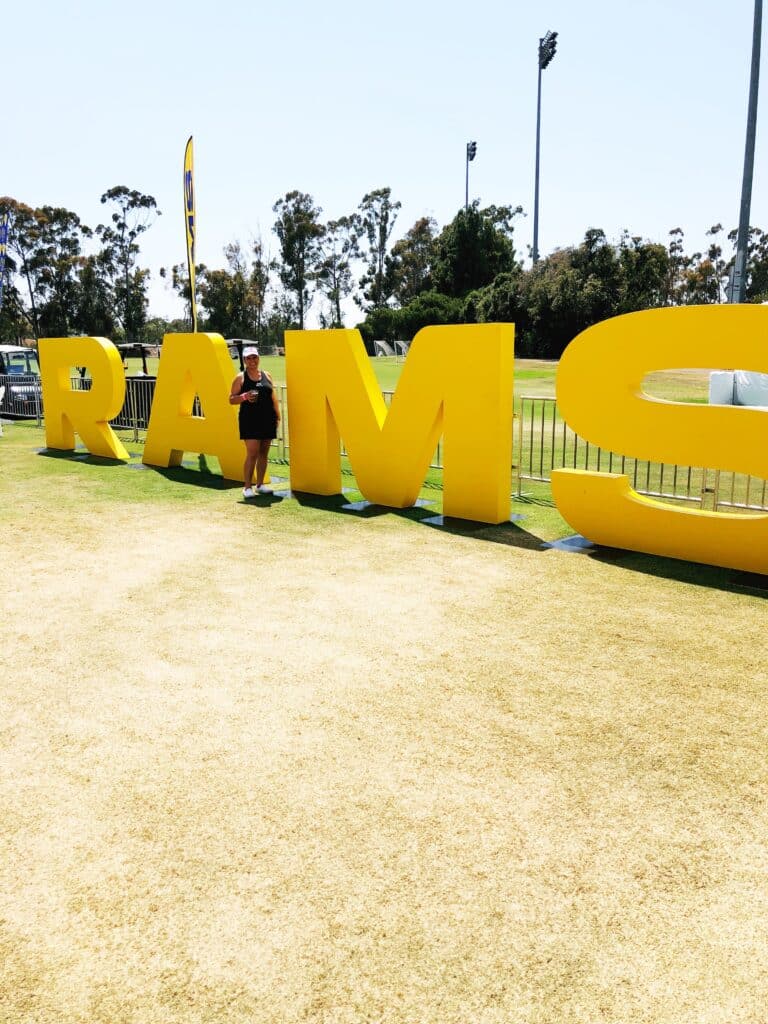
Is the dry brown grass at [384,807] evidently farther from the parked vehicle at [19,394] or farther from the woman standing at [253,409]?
the parked vehicle at [19,394]

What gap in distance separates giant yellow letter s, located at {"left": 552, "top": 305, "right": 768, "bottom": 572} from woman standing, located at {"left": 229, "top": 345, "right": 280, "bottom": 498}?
156 inches

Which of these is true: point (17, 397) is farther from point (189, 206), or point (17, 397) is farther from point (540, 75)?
point (540, 75)

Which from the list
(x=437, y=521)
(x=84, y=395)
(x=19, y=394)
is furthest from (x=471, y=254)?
(x=437, y=521)

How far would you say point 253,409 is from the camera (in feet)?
33.1

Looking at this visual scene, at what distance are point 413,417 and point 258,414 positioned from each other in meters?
2.23

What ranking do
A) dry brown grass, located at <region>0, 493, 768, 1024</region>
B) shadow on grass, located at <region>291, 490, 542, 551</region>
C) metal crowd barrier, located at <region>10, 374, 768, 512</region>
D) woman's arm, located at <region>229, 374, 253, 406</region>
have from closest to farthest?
dry brown grass, located at <region>0, 493, 768, 1024</region> → shadow on grass, located at <region>291, 490, 542, 551</region> → metal crowd barrier, located at <region>10, 374, 768, 512</region> → woman's arm, located at <region>229, 374, 253, 406</region>

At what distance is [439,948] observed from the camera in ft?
8.53

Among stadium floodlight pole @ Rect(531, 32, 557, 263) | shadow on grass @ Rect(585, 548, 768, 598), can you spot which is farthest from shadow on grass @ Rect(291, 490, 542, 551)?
stadium floodlight pole @ Rect(531, 32, 557, 263)

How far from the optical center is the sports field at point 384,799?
249 centimetres

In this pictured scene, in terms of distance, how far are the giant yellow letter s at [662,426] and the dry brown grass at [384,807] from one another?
81 centimetres

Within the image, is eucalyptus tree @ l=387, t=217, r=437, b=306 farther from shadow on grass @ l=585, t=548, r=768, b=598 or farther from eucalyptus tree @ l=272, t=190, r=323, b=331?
shadow on grass @ l=585, t=548, r=768, b=598

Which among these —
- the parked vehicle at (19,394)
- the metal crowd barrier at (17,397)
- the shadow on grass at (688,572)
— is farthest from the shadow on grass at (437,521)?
the metal crowd barrier at (17,397)

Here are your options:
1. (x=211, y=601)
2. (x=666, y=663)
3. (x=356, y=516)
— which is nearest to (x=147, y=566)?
(x=211, y=601)

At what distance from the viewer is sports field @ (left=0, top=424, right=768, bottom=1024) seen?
2488 mm
